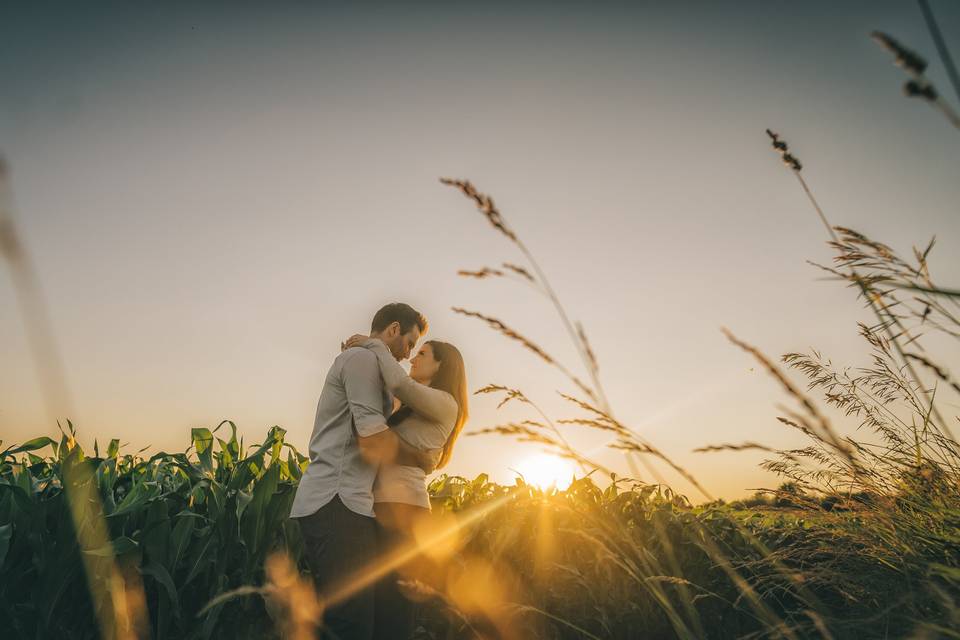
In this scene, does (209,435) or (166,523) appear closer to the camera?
(166,523)

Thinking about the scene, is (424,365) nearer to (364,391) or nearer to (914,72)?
(364,391)

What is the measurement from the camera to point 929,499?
2.04 meters

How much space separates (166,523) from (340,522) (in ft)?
2.86

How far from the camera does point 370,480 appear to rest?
8.63 feet

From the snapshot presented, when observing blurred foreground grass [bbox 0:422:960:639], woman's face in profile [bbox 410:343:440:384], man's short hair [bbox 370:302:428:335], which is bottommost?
blurred foreground grass [bbox 0:422:960:639]

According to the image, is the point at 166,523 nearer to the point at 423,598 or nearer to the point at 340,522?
the point at 340,522

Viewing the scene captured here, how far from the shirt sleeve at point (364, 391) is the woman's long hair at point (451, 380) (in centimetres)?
63

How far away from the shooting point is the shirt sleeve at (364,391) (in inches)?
101

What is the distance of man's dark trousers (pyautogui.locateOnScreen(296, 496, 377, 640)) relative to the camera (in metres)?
2.29

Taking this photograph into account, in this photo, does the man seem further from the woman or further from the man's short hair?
the man's short hair

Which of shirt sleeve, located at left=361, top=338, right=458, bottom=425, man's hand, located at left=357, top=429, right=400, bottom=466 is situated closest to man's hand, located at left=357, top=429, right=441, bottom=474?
man's hand, located at left=357, top=429, right=400, bottom=466

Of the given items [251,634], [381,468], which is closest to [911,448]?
[381,468]

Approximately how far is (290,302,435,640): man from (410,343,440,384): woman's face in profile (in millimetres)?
474

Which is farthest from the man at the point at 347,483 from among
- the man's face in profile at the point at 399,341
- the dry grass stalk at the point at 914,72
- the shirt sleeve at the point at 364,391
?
the dry grass stalk at the point at 914,72
